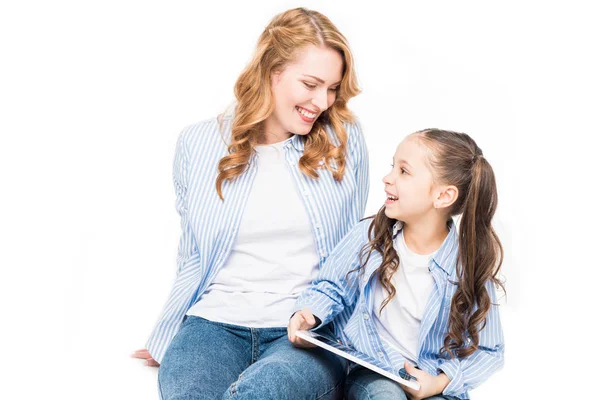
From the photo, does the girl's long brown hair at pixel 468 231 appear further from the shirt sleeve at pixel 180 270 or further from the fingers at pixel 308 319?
the shirt sleeve at pixel 180 270

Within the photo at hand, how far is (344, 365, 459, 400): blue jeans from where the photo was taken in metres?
2.42

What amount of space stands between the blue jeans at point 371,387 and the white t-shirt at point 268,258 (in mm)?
294

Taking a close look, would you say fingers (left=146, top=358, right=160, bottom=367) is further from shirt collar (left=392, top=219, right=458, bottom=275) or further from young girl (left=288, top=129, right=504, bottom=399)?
shirt collar (left=392, top=219, right=458, bottom=275)

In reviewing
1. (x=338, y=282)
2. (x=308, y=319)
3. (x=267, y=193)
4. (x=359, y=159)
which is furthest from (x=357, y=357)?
(x=359, y=159)

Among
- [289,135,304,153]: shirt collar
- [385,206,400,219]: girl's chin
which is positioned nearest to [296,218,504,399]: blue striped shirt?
[385,206,400,219]: girl's chin

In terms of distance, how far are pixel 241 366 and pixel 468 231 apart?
2.67 ft

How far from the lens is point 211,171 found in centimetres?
295

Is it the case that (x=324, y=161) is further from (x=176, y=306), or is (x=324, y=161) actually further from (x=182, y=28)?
(x=182, y=28)

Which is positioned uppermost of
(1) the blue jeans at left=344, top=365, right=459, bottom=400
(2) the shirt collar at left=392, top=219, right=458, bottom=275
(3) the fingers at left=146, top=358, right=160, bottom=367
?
(2) the shirt collar at left=392, top=219, right=458, bottom=275

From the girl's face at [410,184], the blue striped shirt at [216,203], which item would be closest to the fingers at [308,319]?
the blue striped shirt at [216,203]

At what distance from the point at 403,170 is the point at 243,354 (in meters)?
0.77

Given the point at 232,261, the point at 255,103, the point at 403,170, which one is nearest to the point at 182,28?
the point at 255,103

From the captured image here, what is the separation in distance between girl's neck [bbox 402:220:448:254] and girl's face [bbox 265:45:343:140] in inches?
20.5

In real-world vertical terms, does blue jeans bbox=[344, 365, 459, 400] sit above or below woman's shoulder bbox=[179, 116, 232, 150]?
below
